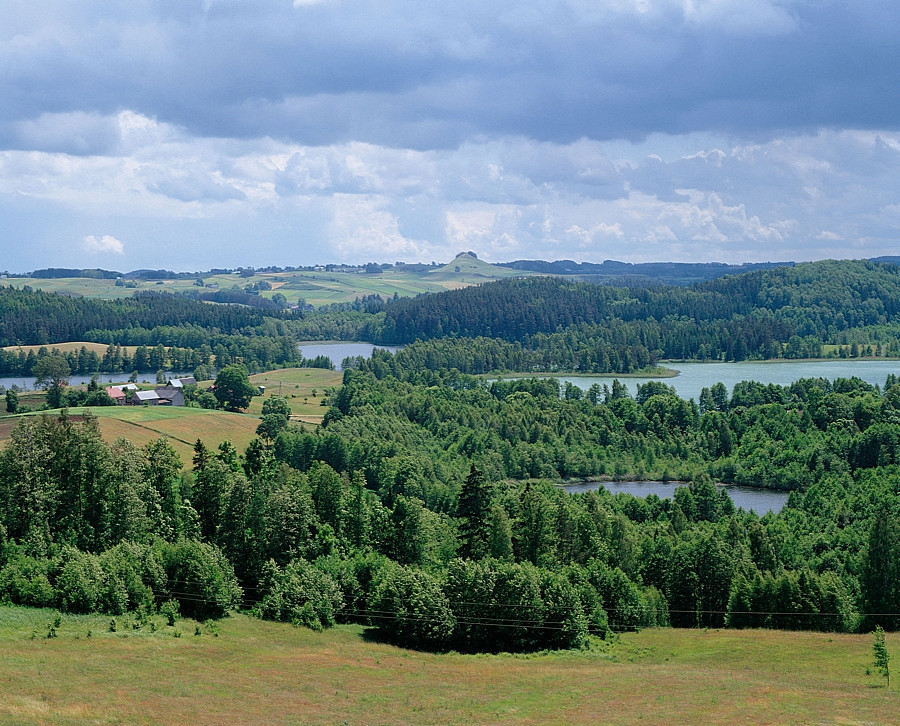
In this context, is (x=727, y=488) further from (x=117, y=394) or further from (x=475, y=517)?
(x=117, y=394)

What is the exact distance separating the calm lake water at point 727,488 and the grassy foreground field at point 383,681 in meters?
51.2

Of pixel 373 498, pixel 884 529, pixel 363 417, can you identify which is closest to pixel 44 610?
pixel 373 498

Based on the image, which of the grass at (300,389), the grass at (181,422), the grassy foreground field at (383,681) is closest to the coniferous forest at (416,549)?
the grassy foreground field at (383,681)

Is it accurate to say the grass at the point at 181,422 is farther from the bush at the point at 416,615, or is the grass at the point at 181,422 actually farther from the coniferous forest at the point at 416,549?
the bush at the point at 416,615

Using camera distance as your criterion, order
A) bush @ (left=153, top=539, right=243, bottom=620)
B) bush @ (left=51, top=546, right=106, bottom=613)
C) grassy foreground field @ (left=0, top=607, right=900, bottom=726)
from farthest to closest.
A: bush @ (left=153, top=539, right=243, bottom=620)
bush @ (left=51, top=546, right=106, bottom=613)
grassy foreground field @ (left=0, top=607, right=900, bottom=726)

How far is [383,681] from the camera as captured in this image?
40969 millimetres

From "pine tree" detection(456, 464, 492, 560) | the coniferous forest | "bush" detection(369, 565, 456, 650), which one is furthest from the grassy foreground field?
"pine tree" detection(456, 464, 492, 560)

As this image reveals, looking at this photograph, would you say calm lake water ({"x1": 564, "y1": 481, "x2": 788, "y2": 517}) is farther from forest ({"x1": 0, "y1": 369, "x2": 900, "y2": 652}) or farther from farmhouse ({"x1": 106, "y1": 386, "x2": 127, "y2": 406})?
farmhouse ({"x1": 106, "y1": 386, "x2": 127, "y2": 406})

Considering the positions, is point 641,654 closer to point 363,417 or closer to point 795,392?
point 363,417

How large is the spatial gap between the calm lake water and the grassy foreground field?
168 ft

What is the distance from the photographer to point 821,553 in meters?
73.8

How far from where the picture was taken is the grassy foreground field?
33.7 metres

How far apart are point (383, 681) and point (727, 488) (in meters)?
78.3

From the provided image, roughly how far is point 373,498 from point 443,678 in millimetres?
35333
